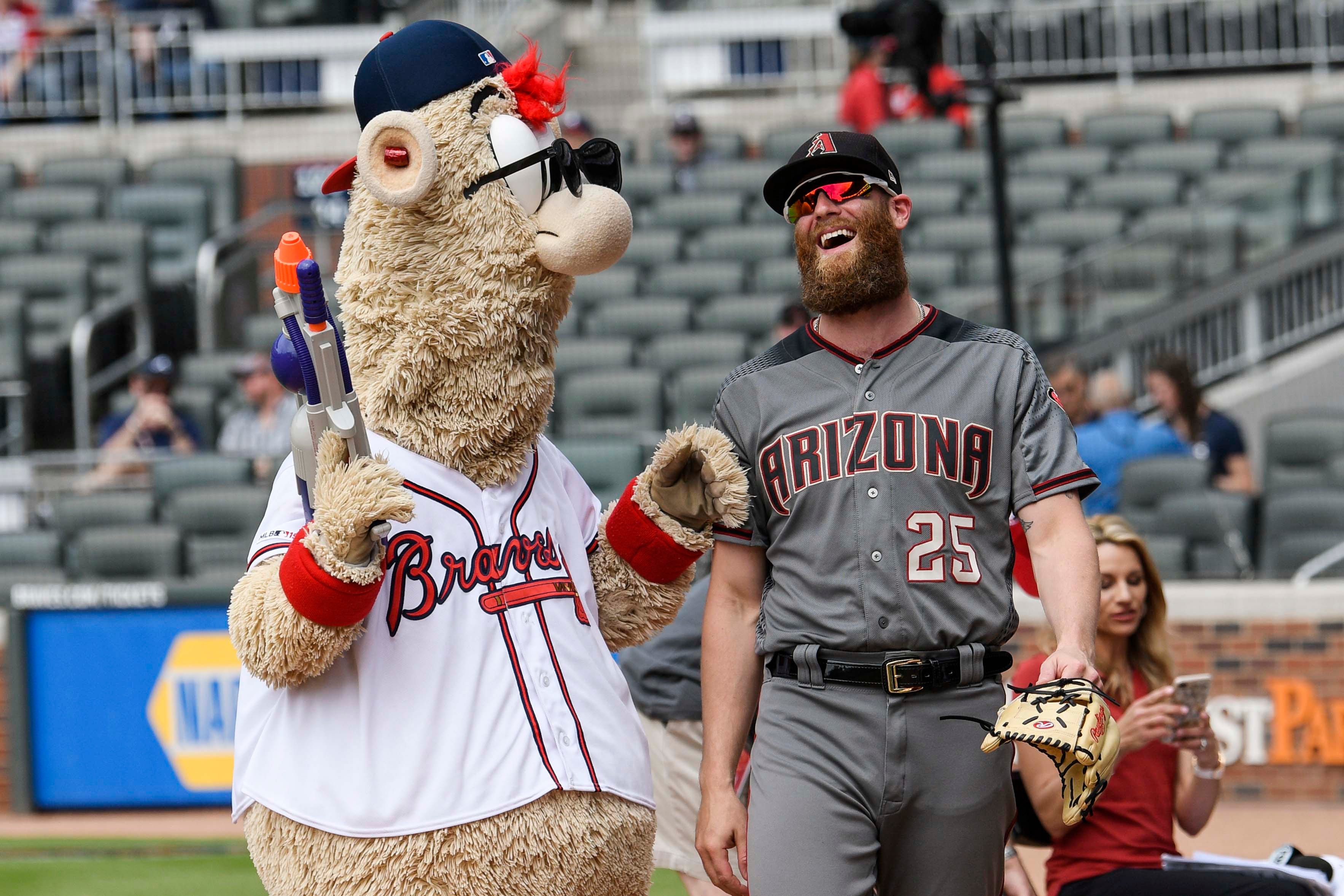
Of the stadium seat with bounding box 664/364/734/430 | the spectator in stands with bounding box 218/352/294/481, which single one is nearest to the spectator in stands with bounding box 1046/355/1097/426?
the stadium seat with bounding box 664/364/734/430

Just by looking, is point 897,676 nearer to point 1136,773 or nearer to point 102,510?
point 1136,773

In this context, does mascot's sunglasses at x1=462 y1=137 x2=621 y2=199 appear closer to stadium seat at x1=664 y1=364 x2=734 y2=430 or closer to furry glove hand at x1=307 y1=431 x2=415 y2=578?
furry glove hand at x1=307 y1=431 x2=415 y2=578

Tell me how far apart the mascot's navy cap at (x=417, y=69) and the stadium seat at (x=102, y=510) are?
235 inches

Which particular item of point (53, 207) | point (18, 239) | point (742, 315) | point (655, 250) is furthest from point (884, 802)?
point (53, 207)

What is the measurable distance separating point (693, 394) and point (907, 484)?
6.13 m

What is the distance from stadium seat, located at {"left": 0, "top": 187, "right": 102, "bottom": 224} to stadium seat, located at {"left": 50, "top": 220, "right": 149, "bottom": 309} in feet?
1.31

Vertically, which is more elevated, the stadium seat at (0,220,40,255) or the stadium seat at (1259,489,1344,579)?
the stadium seat at (0,220,40,255)

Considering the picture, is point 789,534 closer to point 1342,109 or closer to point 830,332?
point 830,332

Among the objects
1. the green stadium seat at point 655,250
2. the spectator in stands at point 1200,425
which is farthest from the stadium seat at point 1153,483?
the green stadium seat at point 655,250

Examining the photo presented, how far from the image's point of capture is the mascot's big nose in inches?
118

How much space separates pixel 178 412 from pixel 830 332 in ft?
23.8

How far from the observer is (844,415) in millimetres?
3121

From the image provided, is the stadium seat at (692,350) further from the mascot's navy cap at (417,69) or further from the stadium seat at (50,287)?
the mascot's navy cap at (417,69)

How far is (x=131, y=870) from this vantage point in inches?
246
